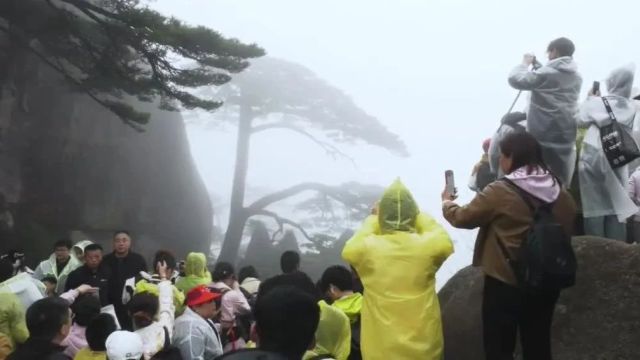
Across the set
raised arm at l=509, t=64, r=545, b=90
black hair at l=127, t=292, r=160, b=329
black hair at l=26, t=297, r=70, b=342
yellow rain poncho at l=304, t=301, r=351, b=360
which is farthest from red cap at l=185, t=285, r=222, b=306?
raised arm at l=509, t=64, r=545, b=90

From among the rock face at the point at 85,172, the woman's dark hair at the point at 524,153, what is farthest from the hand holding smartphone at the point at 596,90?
the rock face at the point at 85,172

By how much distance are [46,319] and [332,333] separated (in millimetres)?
1282

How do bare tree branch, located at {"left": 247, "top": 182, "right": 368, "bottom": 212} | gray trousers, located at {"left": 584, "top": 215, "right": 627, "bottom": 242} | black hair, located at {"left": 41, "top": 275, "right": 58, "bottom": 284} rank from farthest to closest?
bare tree branch, located at {"left": 247, "top": 182, "right": 368, "bottom": 212}, black hair, located at {"left": 41, "top": 275, "right": 58, "bottom": 284}, gray trousers, located at {"left": 584, "top": 215, "right": 627, "bottom": 242}

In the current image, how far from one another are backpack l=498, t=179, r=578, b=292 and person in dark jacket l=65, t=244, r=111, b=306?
3570mm

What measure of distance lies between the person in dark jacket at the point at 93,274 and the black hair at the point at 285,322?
146 inches

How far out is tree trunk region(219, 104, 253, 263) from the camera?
19302 millimetres

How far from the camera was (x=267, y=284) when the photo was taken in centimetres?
299

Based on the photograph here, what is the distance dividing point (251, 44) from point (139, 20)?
170cm

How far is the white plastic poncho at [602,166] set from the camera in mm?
4355

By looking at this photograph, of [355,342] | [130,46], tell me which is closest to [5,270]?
[355,342]

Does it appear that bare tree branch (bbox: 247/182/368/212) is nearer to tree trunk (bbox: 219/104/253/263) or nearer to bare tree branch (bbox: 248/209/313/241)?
bare tree branch (bbox: 248/209/313/241)

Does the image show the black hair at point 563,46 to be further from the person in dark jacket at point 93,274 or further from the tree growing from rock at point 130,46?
the tree growing from rock at point 130,46

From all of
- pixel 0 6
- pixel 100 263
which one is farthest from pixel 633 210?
pixel 0 6

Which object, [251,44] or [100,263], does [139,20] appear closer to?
[251,44]
